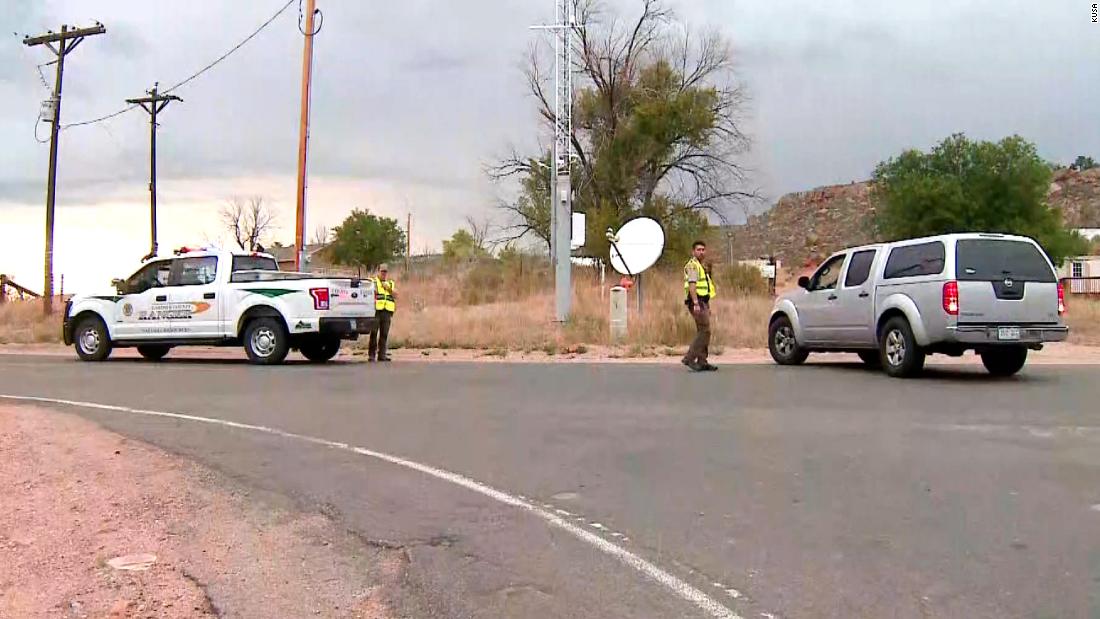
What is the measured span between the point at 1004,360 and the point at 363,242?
174ft

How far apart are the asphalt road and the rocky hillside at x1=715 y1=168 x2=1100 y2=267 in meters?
73.4

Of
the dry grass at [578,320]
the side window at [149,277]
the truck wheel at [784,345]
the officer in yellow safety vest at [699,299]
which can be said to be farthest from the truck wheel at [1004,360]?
the side window at [149,277]

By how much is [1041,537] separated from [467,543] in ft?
10.5

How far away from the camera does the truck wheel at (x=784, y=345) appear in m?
16.4

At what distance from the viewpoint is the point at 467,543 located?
587 cm

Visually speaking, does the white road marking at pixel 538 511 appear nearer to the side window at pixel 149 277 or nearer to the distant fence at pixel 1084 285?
the side window at pixel 149 277

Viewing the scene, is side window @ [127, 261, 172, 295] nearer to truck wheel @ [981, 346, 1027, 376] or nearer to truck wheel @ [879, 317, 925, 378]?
truck wheel @ [879, 317, 925, 378]

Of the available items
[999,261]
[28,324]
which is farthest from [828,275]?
[28,324]

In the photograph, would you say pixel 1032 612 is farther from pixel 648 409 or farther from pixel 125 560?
pixel 648 409

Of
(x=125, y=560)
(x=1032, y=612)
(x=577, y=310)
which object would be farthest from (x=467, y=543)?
(x=577, y=310)

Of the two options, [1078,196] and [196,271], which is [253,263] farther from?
[1078,196]

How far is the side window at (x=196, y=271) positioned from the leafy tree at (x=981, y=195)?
38.8 metres

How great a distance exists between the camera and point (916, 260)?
13938mm

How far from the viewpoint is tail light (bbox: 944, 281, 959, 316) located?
42.9ft
